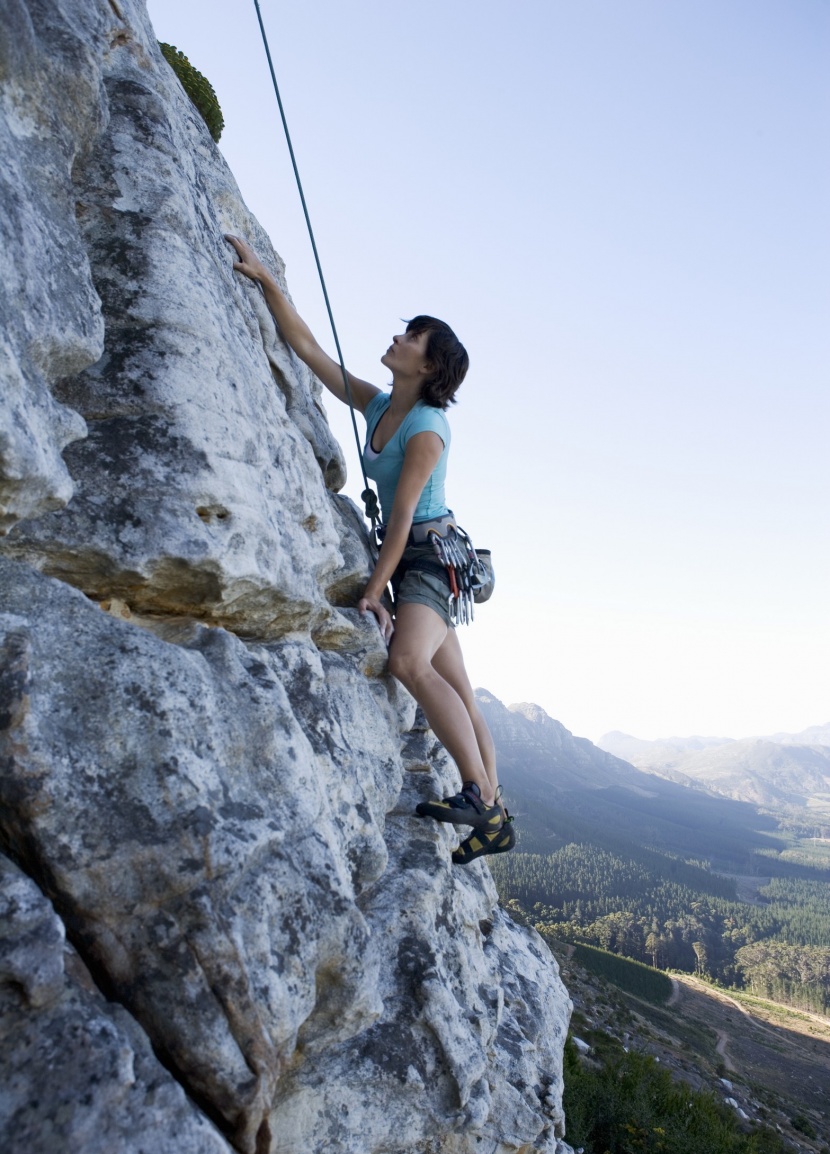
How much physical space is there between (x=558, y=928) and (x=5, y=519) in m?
136

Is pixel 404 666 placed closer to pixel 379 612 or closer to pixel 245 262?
pixel 379 612

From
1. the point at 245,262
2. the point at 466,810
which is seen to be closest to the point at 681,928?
the point at 466,810

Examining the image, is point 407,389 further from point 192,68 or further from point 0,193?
point 192,68

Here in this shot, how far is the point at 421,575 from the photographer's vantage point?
688 centimetres

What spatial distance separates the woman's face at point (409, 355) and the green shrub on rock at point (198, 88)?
4.53 metres

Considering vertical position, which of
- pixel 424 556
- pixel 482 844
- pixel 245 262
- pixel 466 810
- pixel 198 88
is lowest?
pixel 482 844

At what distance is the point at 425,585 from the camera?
22.5ft

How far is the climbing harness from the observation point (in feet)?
22.7

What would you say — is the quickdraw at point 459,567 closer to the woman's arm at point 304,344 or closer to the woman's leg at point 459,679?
the woman's leg at point 459,679

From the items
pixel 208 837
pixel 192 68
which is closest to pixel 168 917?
pixel 208 837

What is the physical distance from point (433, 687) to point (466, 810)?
1.16m

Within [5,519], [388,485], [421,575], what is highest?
[388,485]

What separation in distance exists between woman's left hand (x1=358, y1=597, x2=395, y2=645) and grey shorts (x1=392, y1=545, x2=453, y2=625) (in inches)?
6.9

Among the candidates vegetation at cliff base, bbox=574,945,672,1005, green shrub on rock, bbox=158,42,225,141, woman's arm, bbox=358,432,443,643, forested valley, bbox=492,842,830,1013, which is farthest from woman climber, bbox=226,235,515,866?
forested valley, bbox=492,842,830,1013
